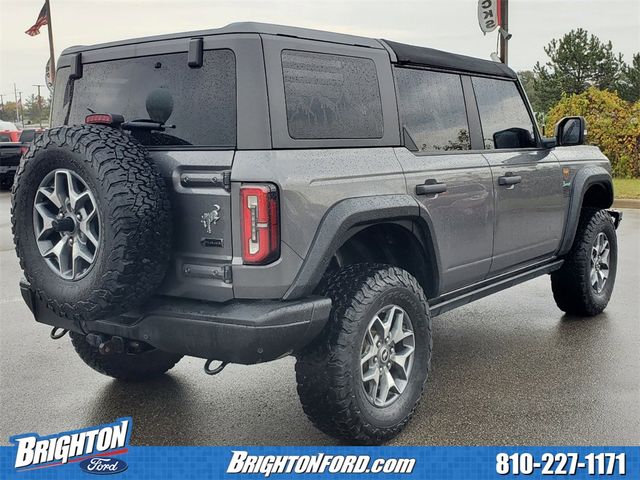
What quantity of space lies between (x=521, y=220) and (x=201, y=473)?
2699 mm

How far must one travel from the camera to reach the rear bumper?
3129 millimetres

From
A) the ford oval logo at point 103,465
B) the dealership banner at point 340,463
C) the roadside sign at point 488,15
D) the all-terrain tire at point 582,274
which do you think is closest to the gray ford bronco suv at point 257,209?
the dealership banner at point 340,463

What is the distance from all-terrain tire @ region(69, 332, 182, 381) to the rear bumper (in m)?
1.13

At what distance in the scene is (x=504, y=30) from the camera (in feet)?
48.8

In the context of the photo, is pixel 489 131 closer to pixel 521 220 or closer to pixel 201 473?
pixel 521 220

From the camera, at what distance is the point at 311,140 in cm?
340

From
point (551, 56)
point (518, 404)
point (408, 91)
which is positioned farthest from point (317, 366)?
point (551, 56)

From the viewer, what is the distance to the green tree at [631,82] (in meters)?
33.6

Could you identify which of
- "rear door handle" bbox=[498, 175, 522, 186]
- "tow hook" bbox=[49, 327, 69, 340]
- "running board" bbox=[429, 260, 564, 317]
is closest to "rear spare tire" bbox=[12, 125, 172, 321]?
"tow hook" bbox=[49, 327, 69, 340]

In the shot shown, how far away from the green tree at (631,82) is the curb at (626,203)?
21.5 metres

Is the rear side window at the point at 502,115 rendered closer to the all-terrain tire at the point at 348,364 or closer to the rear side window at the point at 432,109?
the rear side window at the point at 432,109

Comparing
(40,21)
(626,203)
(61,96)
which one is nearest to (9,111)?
(40,21)

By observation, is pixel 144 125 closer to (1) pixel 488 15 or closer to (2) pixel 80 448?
(2) pixel 80 448

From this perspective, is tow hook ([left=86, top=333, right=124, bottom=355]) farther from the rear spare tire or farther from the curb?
the curb
